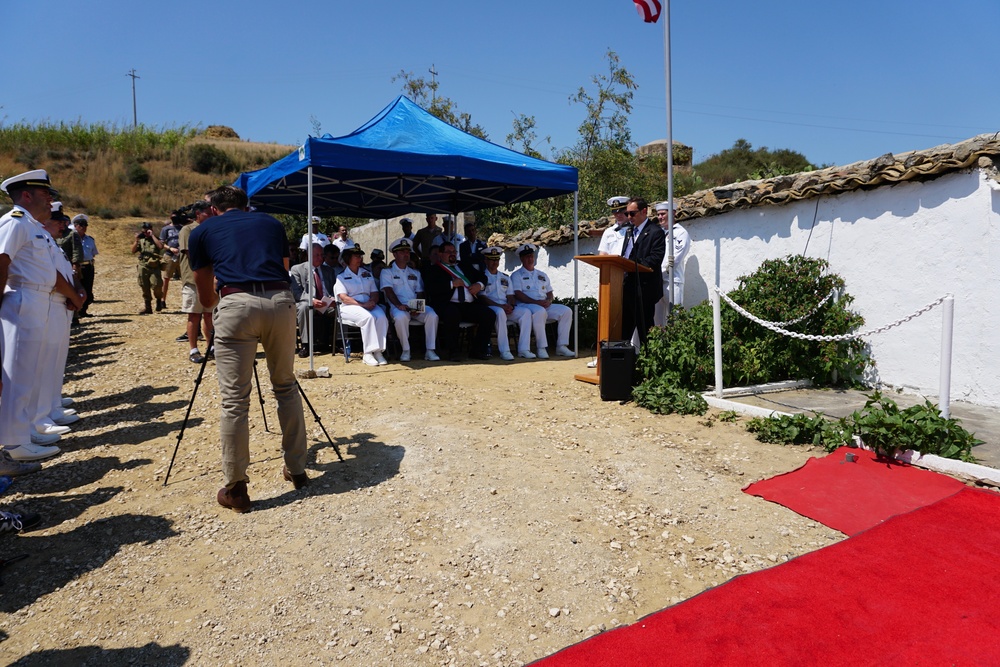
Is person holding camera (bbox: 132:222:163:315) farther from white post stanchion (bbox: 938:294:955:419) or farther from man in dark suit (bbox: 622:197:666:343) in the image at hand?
white post stanchion (bbox: 938:294:955:419)

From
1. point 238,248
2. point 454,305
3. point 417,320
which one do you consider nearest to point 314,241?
point 417,320

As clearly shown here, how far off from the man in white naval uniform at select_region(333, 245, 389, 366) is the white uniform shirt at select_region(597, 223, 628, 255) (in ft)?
9.75

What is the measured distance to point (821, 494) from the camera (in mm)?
3865

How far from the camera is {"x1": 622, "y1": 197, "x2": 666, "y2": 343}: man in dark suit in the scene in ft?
23.3

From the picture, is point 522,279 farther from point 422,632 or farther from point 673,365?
point 422,632

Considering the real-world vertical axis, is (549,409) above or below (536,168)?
below

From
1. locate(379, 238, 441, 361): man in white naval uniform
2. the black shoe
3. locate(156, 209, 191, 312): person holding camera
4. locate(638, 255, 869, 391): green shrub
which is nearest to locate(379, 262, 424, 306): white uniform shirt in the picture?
locate(379, 238, 441, 361): man in white naval uniform

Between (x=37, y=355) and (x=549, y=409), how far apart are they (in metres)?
4.13

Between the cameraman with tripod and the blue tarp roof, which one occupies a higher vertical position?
the blue tarp roof

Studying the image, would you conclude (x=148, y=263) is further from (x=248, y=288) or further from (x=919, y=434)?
(x=919, y=434)

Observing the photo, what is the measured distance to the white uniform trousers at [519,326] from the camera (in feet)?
29.1

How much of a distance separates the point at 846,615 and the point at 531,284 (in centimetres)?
712

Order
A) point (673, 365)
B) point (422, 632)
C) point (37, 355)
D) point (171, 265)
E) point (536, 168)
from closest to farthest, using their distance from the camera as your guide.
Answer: point (422, 632) < point (37, 355) < point (673, 365) < point (536, 168) < point (171, 265)

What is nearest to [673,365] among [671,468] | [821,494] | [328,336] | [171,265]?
[671,468]
